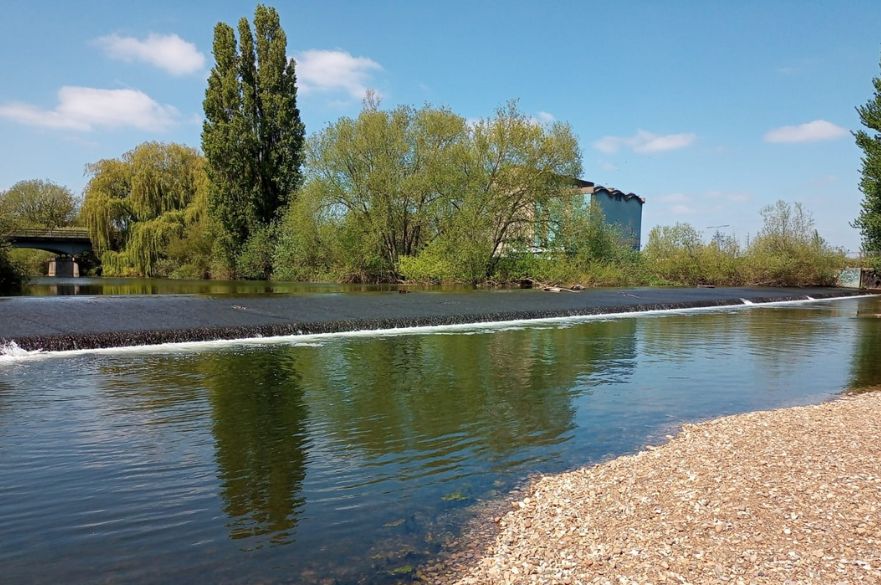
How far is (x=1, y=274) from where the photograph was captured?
102 ft

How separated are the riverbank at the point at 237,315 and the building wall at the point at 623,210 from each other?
109 ft

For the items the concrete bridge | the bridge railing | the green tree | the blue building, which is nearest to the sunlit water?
the blue building

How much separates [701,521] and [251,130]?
4739cm

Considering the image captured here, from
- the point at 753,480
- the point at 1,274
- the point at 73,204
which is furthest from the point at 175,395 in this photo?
the point at 73,204

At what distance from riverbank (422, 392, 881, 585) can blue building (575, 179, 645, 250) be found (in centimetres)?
5506

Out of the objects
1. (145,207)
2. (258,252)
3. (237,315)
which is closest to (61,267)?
(145,207)

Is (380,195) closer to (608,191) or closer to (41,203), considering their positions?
(608,191)

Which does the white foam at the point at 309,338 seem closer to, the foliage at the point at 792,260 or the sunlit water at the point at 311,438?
the sunlit water at the point at 311,438

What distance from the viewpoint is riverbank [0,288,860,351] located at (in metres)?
16.3

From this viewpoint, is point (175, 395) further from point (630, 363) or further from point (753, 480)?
point (630, 363)

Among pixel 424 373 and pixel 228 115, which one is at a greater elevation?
pixel 228 115

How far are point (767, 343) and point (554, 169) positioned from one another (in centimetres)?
2827

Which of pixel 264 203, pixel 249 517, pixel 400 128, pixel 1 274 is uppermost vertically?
pixel 400 128

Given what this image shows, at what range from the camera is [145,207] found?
53.3 m
